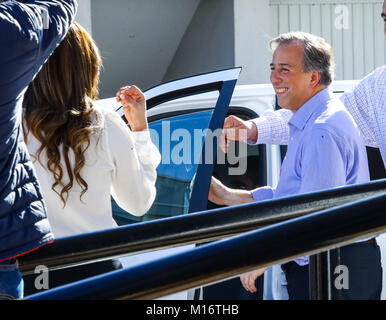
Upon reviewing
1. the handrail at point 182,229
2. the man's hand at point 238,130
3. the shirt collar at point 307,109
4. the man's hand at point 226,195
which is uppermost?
the shirt collar at point 307,109

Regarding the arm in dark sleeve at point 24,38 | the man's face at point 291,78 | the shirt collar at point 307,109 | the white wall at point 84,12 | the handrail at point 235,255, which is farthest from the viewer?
the white wall at point 84,12

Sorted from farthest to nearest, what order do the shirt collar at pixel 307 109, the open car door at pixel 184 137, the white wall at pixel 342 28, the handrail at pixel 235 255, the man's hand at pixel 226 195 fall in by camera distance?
the white wall at pixel 342 28 → the man's hand at pixel 226 195 → the open car door at pixel 184 137 → the shirt collar at pixel 307 109 → the handrail at pixel 235 255

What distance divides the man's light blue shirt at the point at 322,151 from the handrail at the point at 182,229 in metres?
0.82

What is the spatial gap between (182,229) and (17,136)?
0.40 m

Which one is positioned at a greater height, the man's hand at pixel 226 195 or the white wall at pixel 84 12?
the white wall at pixel 84 12

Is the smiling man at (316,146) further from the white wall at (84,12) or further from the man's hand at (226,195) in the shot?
the white wall at (84,12)

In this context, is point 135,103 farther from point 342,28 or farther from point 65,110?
point 342,28

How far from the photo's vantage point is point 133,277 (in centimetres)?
112

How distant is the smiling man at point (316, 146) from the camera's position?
248 centimetres

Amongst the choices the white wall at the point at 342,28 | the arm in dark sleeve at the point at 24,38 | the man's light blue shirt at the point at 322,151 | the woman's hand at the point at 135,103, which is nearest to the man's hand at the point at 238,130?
the man's light blue shirt at the point at 322,151

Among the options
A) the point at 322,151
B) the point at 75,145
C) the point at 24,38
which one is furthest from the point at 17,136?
the point at 322,151

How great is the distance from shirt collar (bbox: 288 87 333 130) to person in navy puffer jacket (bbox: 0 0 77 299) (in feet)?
4.19

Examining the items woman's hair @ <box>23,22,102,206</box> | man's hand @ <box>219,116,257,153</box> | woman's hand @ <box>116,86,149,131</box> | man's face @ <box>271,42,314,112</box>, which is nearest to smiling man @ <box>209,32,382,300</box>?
man's face @ <box>271,42,314,112</box>

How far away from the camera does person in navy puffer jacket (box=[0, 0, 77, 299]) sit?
57.6 inches
